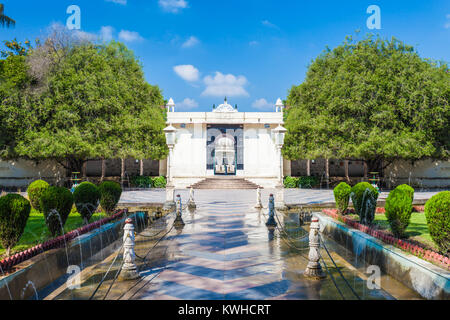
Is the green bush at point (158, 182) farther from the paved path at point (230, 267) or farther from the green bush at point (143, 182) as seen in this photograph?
the paved path at point (230, 267)

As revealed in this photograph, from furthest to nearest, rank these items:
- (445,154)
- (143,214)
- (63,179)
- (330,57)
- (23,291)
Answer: (63,179) → (330,57) → (445,154) → (143,214) → (23,291)

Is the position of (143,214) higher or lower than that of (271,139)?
lower

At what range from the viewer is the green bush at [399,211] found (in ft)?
22.4

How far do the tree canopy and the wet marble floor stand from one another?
13.6m

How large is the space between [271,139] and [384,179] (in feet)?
33.9

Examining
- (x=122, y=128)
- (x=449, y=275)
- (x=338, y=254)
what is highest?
(x=122, y=128)

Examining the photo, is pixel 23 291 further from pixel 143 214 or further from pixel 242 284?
pixel 143 214

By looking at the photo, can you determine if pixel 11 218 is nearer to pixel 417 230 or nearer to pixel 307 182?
pixel 417 230

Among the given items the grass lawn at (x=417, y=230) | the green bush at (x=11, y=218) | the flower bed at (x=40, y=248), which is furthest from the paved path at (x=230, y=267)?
the green bush at (x=11, y=218)

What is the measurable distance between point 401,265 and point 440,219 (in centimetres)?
101

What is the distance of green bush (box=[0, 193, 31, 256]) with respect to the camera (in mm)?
5551

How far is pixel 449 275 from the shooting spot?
4.17m

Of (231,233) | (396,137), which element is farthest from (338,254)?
(396,137)

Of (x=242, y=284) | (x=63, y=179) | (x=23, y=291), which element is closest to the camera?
(x=23, y=291)
